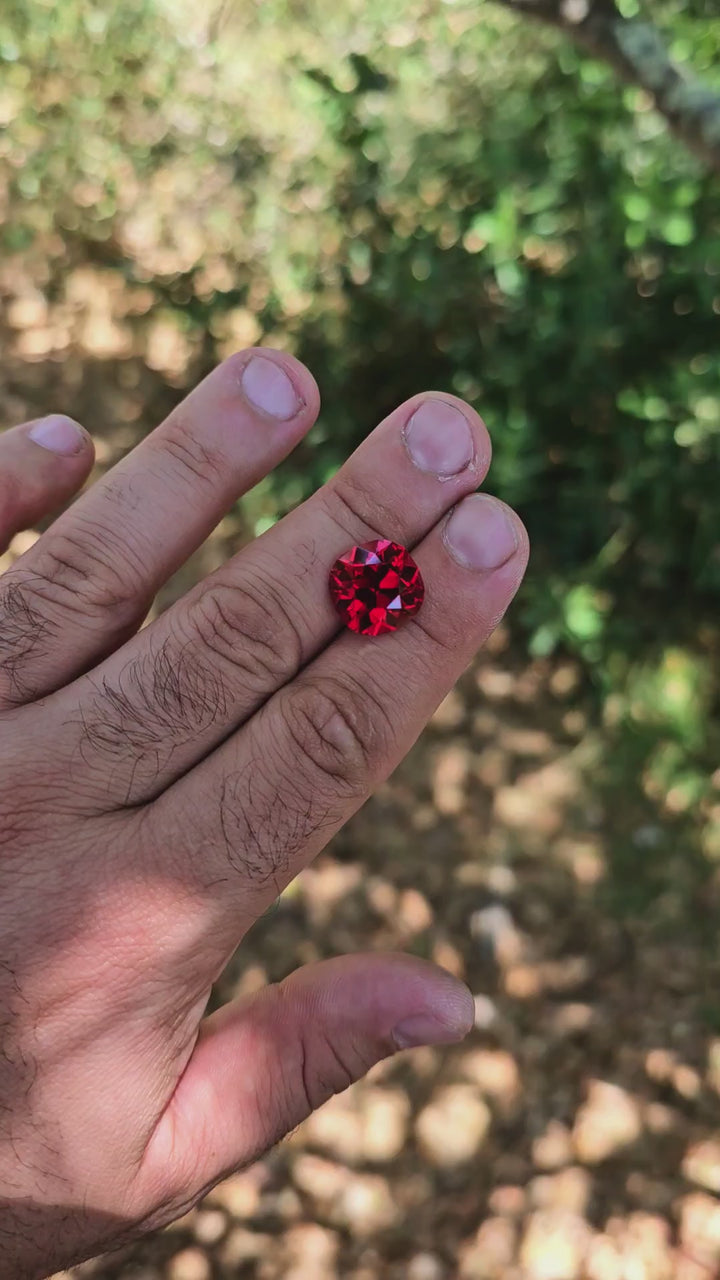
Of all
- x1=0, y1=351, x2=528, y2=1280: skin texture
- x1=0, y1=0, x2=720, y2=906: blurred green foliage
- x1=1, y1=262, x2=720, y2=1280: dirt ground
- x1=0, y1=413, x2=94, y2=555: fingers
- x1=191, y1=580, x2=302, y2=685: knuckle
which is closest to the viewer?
x1=0, y1=351, x2=528, y2=1280: skin texture

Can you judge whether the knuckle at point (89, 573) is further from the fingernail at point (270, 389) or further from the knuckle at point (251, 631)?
the fingernail at point (270, 389)

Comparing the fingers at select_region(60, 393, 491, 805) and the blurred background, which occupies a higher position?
the fingers at select_region(60, 393, 491, 805)

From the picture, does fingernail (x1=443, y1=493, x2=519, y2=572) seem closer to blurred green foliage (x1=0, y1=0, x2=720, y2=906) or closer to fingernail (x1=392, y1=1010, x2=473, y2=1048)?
fingernail (x1=392, y1=1010, x2=473, y2=1048)

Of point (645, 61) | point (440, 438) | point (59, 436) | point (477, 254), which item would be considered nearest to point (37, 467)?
point (59, 436)

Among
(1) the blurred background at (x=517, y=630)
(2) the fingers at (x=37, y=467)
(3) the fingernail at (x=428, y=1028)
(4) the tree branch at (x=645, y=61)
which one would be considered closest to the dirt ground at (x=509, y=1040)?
(1) the blurred background at (x=517, y=630)

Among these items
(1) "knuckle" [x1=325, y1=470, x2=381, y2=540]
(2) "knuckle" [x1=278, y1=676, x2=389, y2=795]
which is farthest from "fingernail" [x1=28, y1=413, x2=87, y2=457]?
(2) "knuckle" [x1=278, y1=676, x2=389, y2=795]

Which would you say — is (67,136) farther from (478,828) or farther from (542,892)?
(542,892)

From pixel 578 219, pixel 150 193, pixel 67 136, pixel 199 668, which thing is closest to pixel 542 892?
pixel 199 668

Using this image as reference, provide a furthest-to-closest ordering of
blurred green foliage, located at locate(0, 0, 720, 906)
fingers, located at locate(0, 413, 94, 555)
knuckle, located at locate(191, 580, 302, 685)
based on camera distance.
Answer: blurred green foliage, located at locate(0, 0, 720, 906) → fingers, located at locate(0, 413, 94, 555) → knuckle, located at locate(191, 580, 302, 685)
